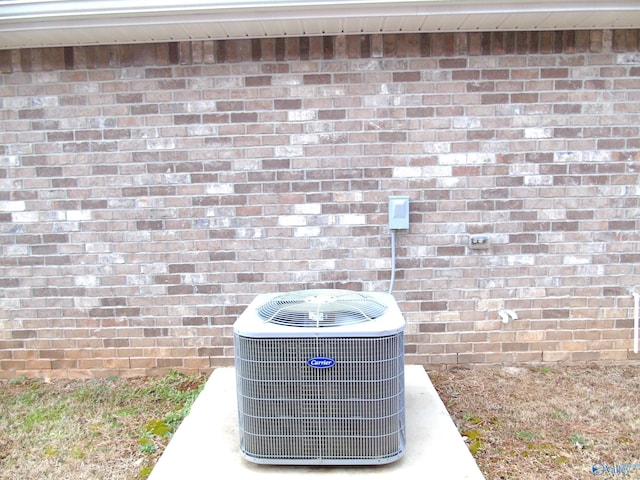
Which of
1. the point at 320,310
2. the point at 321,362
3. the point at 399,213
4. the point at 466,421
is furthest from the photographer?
the point at 399,213

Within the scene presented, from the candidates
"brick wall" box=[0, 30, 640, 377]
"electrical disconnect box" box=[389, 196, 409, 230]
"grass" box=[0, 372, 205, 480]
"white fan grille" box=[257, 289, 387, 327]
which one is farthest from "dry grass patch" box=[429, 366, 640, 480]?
"grass" box=[0, 372, 205, 480]

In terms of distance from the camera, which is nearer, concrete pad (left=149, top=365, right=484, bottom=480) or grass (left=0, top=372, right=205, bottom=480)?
concrete pad (left=149, top=365, right=484, bottom=480)

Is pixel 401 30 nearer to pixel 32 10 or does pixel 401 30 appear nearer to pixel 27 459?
pixel 32 10

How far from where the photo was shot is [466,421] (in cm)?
266

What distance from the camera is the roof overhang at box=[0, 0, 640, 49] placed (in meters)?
2.68

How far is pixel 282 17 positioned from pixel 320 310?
1844 mm

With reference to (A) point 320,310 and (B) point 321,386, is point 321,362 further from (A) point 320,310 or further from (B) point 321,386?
(A) point 320,310

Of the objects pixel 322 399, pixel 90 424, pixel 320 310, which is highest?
pixel 320 310

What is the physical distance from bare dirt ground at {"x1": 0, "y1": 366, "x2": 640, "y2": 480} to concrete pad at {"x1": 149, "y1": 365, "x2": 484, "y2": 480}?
0.18m

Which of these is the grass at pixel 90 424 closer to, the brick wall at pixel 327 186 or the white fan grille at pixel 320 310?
the brick wall at pixel 327 186

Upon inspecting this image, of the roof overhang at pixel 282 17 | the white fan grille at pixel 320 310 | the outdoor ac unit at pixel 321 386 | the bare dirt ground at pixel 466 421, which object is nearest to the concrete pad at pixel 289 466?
the outdoor ac unit at pixel 321 386

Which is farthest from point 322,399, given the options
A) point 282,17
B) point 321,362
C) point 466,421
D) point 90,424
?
point 282,17

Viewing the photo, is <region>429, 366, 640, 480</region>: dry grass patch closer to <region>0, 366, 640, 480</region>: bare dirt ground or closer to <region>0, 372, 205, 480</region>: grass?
<region>0, 366, 640, 480</region>: bare dirt ground

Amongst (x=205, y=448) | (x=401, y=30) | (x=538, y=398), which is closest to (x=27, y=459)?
(x=205, y=448)
